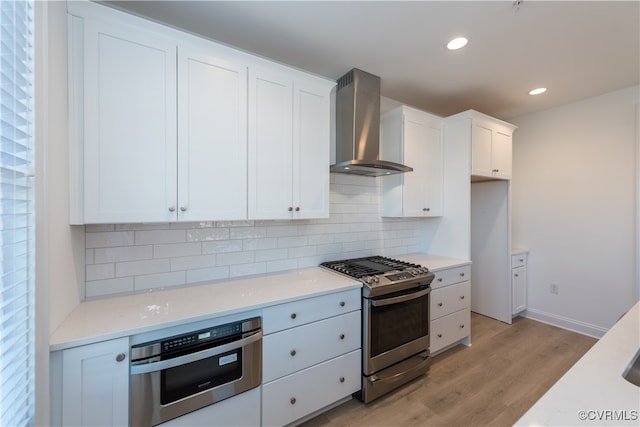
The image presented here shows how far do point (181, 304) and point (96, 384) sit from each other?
→ 0.46 meters

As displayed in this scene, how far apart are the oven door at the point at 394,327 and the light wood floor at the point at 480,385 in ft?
0.92

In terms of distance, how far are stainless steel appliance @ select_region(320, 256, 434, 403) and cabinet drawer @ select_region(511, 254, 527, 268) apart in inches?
70.2

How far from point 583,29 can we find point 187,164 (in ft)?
9.48

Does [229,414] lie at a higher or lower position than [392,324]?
lower

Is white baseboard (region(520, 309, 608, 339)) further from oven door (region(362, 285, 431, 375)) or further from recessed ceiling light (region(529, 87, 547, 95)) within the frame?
recessed ceiling light (region(529, 87, 547, 95))

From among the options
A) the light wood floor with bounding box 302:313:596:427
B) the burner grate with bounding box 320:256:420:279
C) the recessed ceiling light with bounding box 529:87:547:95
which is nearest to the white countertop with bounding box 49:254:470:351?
Result: the burner grate with bounding box 320:256:420:279

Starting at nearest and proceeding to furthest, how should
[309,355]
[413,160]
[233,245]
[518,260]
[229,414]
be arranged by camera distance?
[229,414]
[309,355]
[233,245]
[413,160]
[518,260]

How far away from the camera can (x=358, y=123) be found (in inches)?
94.1

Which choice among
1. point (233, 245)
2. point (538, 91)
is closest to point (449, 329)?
point (233, 245)

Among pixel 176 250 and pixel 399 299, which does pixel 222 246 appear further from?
pixel 399 299

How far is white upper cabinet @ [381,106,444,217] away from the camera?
274 centimetres

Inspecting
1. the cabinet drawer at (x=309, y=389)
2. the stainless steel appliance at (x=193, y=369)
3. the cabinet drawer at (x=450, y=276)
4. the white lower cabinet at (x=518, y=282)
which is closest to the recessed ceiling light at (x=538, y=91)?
the white lower cabinet at (x=518, y=282)

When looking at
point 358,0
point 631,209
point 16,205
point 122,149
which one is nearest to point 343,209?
point 358,0

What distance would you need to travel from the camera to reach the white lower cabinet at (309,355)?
1.62 metres
